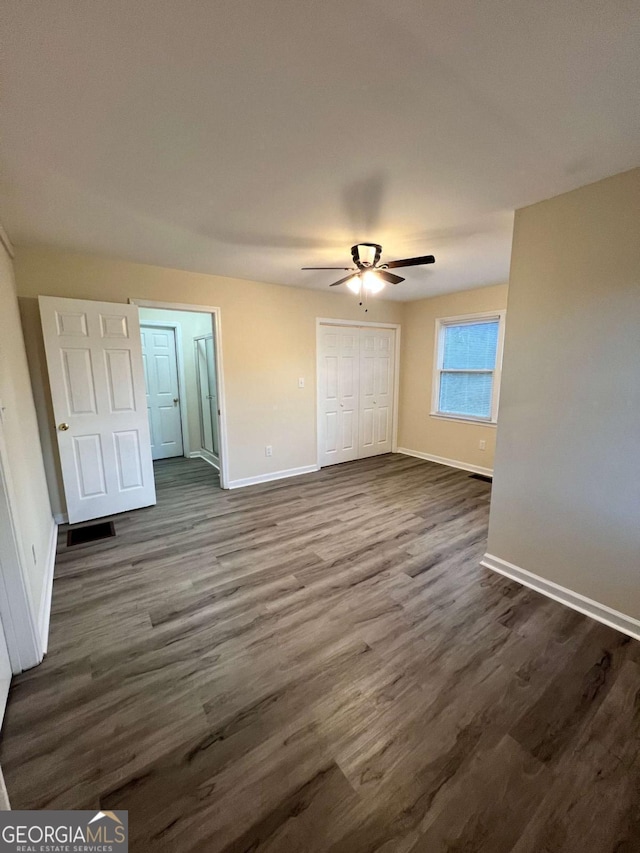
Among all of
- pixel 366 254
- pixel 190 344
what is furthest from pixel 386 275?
pixel 190 344

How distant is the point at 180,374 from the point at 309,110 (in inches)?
181

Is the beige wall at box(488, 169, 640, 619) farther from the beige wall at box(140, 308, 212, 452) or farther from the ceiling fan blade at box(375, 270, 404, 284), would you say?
the beige wall at box(140, 308, 212, 452)

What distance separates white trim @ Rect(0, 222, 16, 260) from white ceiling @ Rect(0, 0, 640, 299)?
8 centimetres

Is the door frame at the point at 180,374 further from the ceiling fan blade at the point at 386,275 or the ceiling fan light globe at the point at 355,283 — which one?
the ceiling fan blade at the point at 386,275

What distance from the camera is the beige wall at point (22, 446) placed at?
1.89m

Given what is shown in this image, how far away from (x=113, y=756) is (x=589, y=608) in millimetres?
2576

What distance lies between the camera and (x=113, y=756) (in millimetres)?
1320

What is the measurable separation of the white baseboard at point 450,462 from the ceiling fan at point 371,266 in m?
3.02

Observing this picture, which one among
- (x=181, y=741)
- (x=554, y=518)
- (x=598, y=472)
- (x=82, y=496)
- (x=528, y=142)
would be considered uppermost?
(x=528, y=142)

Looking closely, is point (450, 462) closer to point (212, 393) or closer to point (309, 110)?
point (212, 393)

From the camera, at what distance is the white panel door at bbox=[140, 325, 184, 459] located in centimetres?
516

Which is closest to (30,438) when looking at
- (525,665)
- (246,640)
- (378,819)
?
(246,640)

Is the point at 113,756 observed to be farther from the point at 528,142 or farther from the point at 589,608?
the point at 528,142

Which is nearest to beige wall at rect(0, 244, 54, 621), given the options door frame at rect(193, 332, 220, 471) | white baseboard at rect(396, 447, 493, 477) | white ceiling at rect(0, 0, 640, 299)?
white ceiling at rect(0, 0, 640, 299)
